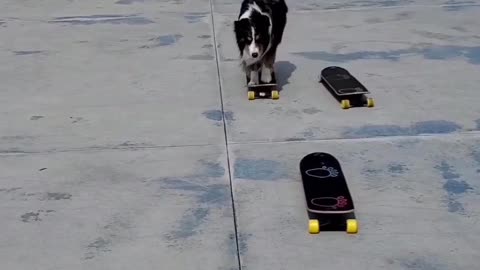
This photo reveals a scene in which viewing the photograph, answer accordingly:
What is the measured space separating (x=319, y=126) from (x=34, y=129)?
83.5 inches

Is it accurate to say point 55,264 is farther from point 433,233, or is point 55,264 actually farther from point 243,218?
point 433,233

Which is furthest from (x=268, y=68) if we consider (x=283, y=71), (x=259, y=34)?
(x=283, y=71)

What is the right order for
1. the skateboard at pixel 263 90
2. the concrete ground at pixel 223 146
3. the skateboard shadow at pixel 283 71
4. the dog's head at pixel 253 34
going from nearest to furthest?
the concrete ground at pixel 223 146
the dog's head at pixel 253 34
the skateboard at pixel 263 90
the skateboard shadow at pixel 283 71

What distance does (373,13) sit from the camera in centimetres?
837

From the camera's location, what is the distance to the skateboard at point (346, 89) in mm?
5316

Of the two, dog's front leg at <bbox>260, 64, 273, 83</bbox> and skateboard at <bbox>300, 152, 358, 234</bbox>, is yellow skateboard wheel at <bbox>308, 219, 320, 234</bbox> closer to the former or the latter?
skateboard at <bbox>300, 152, 358, 234</bbox>

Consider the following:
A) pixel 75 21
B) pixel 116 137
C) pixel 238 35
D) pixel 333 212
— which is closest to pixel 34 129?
pixel 116 137

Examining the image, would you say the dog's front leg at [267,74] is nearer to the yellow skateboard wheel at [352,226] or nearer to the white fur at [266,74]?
the white fur at [266,74]

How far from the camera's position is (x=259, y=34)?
5273 millimetres

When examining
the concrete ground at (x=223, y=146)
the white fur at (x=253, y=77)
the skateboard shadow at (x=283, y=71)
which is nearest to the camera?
the concrete ground at (x=223, y=146)

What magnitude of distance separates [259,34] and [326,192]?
1951 millimetres

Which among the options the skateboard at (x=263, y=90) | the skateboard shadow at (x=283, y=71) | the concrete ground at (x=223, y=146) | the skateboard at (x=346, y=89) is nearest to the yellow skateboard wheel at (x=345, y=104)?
the skateboard at (x=346, y=89)

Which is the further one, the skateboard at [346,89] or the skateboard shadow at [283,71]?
the skateboard shadow at [283,71]

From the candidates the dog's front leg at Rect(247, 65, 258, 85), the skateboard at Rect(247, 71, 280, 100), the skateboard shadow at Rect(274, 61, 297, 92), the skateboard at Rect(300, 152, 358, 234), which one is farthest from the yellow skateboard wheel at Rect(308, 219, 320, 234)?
the skateboard shadow at Rect(274, 61, 297, 92)
